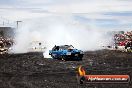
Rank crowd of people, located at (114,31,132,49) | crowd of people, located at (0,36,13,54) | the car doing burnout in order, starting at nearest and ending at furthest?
the car doing burnout → crowd of people, located at (0,36,13,54) → crowd of people, located at (114,31,132,49)

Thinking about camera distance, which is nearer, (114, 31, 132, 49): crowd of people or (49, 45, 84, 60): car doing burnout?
(49, 45, 84, 60): car doing burnout

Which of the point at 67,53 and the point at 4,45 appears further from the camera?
the point at 4,45

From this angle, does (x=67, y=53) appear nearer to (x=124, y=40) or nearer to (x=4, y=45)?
(x=4, y=45)

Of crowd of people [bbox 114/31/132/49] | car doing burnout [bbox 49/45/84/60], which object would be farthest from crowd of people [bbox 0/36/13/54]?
crowd of people [bbox 114/31/132/49]

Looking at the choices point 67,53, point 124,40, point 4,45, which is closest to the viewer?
point 67,53

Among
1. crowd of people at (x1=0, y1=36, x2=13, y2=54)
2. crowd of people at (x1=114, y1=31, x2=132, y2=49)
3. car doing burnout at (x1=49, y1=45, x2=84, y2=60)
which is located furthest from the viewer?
crowd of people at (x1=114, y1=31, x2=132, y2=49)

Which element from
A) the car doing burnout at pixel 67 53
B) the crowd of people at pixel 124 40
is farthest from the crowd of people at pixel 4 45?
the crowd of people at pixel 124 40

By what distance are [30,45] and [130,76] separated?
59.6 meters

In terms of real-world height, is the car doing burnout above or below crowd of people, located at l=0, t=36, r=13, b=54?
above

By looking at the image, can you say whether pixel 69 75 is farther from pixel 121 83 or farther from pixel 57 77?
pixel 121 83

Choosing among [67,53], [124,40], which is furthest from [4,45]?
[67,53]

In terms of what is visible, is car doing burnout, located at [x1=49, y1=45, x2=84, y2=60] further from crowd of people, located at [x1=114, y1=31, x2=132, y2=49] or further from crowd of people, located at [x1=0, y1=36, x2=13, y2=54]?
crowd of people, located at [x1=114, y1=31, x2=132, y2=49]

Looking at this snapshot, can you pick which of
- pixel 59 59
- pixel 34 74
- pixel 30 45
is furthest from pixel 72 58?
pixel 30 45

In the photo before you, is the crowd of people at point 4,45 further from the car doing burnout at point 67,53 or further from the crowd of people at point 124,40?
the crowd of people at point 124,40
